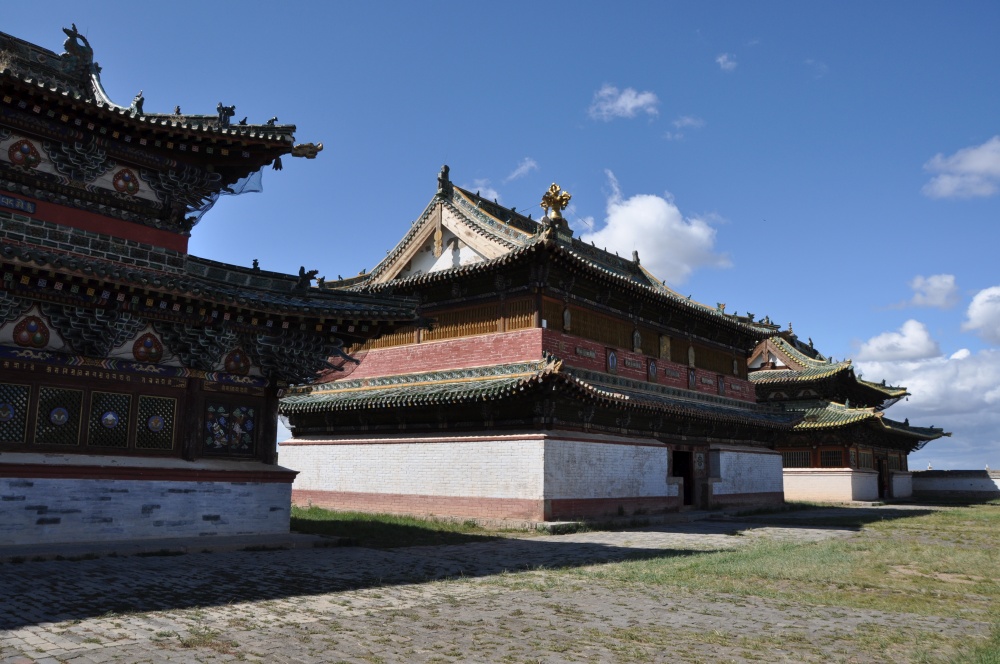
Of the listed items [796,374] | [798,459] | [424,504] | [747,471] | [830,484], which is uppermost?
[796,374]

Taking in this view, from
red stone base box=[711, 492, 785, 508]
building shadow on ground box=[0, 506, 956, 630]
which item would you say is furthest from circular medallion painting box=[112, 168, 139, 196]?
red stone base box=[711, 492, 785, 508]

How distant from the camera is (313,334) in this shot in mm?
15312

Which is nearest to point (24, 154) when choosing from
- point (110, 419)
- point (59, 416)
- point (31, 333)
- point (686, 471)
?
point (31, 333)

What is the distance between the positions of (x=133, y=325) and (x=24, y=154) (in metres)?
3.23

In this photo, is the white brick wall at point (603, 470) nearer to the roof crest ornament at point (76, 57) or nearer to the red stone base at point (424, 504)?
the red stone base at point (424, 504)

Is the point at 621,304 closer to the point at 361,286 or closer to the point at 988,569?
the point at 361,286

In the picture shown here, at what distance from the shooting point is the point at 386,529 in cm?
1828

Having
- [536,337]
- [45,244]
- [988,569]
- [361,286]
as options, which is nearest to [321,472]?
[361,286]

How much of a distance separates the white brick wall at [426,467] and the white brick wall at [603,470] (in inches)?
25.0

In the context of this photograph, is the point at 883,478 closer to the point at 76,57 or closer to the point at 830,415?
the point at 830,415

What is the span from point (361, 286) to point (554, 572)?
Result: 17806 mm

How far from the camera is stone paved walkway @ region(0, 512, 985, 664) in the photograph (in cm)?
683

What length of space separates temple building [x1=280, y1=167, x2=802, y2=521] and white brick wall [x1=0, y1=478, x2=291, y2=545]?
517 cm

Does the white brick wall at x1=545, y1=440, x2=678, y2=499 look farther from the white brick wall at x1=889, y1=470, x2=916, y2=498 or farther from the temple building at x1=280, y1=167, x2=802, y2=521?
the white brick wall at x1=889, y1=470, x2=916, y2=498
